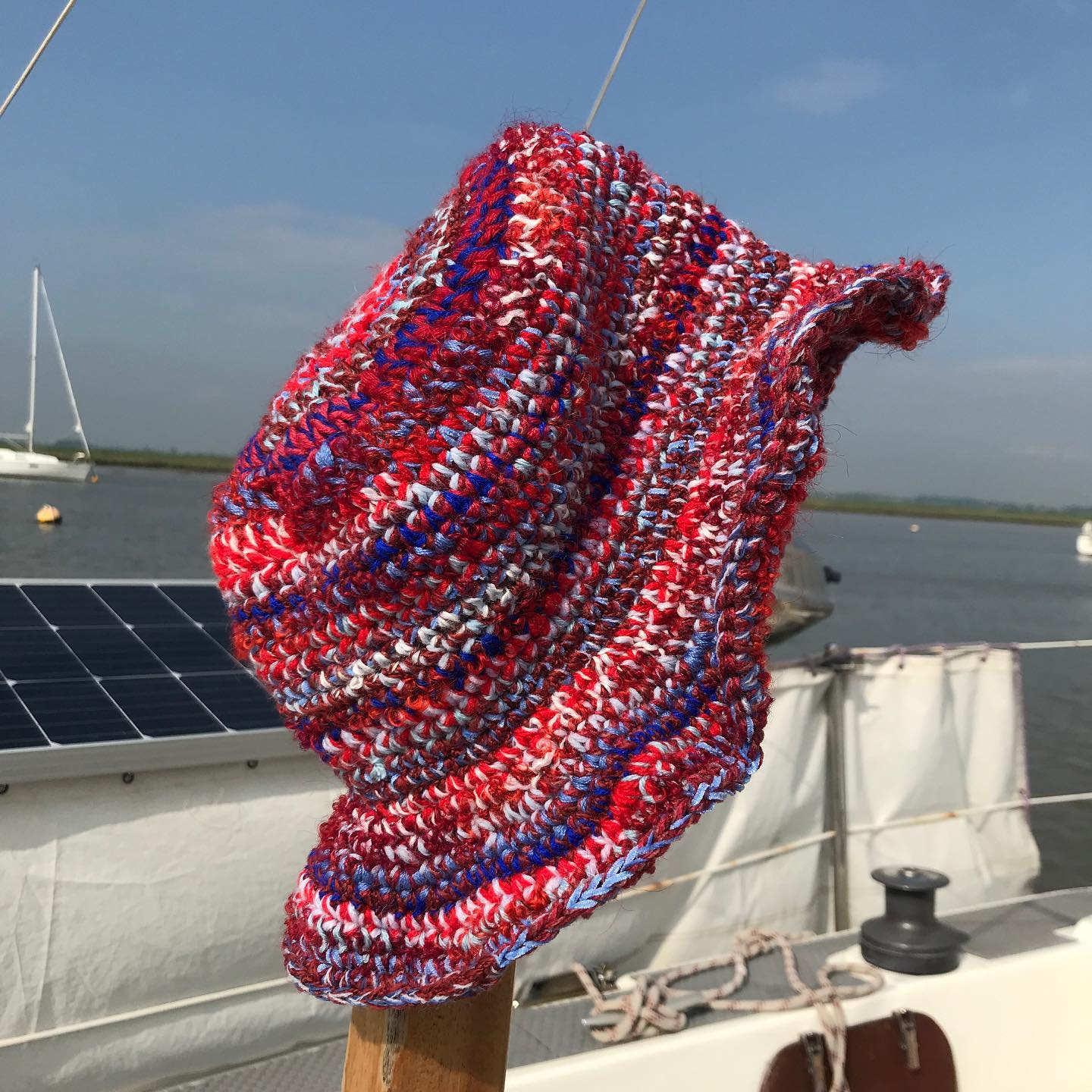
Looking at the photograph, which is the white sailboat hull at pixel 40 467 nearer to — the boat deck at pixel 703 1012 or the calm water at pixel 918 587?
the calm water at pixel 918 587

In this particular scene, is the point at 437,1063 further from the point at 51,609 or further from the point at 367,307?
the point at 51,609

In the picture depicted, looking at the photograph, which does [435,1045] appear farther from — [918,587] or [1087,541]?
[1087,541]

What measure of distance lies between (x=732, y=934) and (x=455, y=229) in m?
3.18

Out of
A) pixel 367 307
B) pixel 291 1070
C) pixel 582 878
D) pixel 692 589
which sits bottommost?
pixel 291 1070

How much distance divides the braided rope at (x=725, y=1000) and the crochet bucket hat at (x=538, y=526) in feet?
4.82

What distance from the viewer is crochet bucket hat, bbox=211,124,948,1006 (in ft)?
2.13

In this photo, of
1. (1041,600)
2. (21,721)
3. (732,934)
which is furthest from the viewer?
(1041,600)

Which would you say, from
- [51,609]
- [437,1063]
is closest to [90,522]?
[51,609]

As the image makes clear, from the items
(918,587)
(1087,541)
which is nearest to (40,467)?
(918,587)

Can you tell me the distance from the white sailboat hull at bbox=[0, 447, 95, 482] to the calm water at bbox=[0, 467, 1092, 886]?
85cm

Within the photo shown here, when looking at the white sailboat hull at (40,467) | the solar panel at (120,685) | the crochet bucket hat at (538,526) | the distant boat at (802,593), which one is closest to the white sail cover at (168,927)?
the solar panel at (120,685)

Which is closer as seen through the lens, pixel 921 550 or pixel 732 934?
pixel 732 934

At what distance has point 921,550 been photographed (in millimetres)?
56281

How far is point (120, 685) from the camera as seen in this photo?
2.38 m
